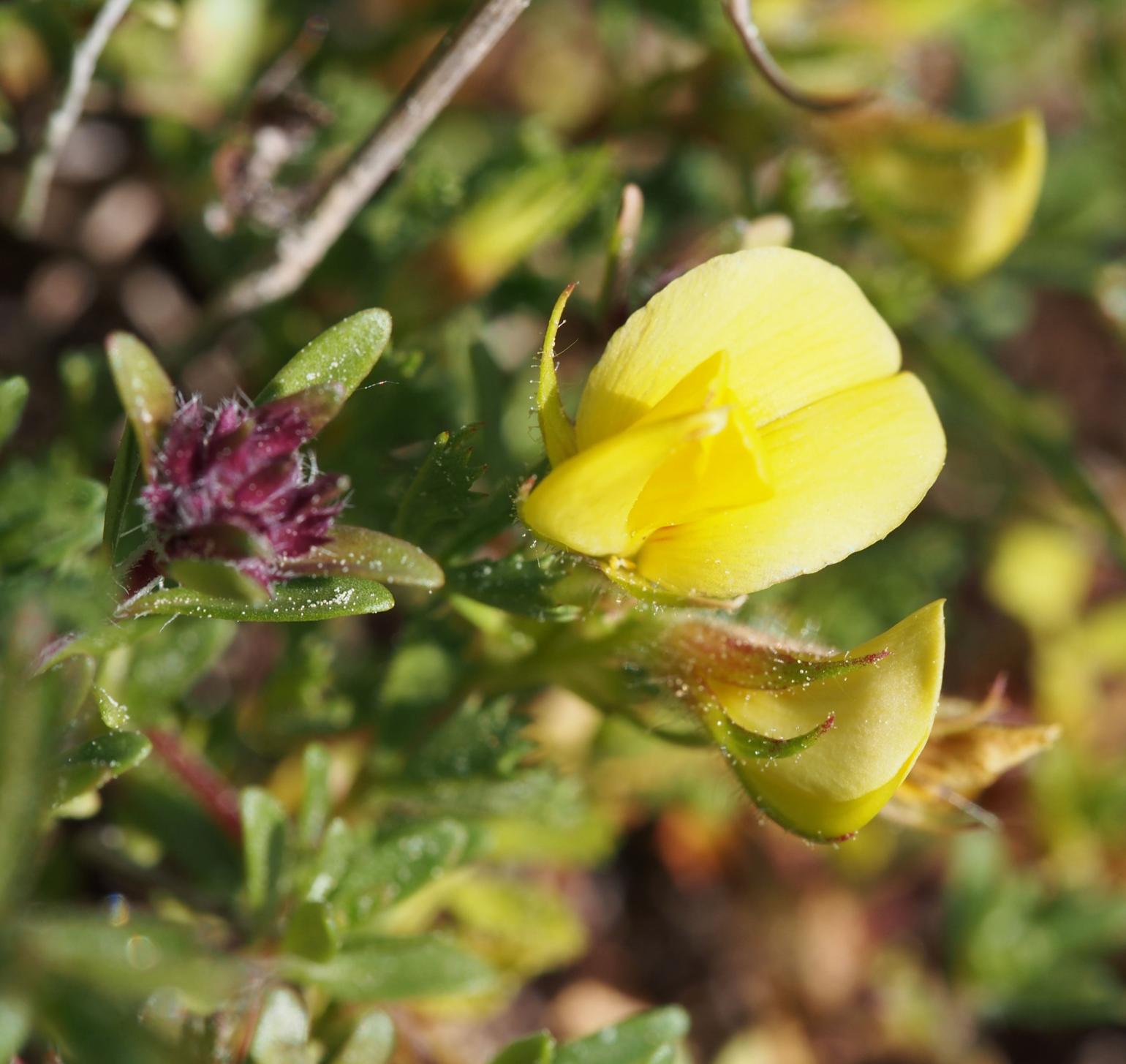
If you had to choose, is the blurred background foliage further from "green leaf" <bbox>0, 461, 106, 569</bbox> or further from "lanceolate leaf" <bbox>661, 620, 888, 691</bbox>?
"lanceolate leaf" <bbox>661, 620, 888, 691</bbox>

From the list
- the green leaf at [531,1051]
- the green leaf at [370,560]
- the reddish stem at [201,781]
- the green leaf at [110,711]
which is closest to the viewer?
the green leaf at [370,560]

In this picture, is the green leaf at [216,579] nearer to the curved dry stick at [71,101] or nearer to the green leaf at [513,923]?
the curved dry stick at [71,101]

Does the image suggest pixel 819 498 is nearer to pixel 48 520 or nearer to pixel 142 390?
pixel 142 390

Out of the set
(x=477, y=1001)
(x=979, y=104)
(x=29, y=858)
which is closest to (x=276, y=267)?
(x=29, y=858)

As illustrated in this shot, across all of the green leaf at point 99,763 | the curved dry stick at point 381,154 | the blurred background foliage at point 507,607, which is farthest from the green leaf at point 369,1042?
the curved dry stick at point 381,154

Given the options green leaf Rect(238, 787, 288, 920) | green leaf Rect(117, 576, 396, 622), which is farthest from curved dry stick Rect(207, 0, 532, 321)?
green leaf Rect(238, 787, 288, 920)

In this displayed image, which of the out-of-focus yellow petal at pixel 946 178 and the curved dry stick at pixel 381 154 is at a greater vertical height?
the curved dry stick at pixel 381 154
